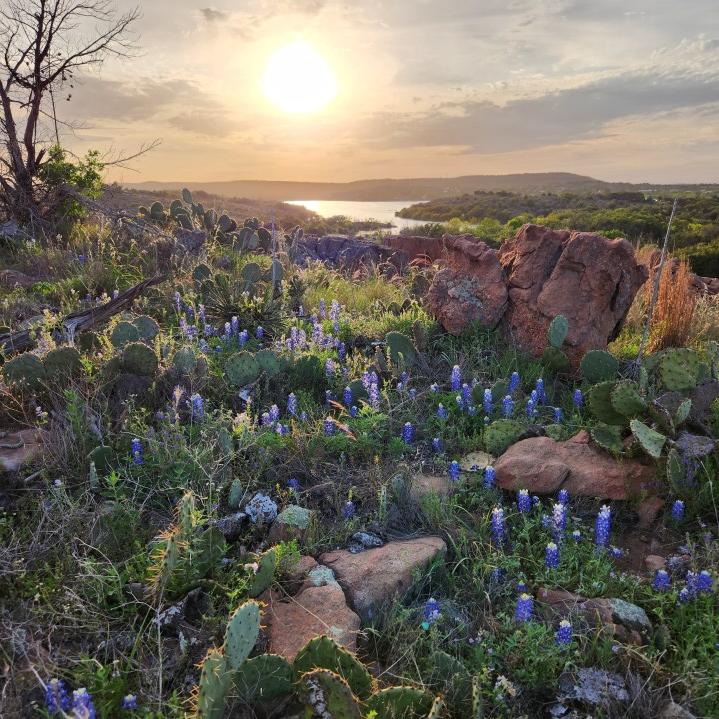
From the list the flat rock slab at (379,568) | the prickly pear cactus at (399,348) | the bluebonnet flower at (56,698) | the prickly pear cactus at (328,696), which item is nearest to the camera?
the prickly pear cactus at (328,696)

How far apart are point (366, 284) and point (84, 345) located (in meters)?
4.48

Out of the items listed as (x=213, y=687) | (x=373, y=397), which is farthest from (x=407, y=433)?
(x=213, y=687)

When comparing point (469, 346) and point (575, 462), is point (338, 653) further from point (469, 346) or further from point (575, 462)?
point (469, 346)

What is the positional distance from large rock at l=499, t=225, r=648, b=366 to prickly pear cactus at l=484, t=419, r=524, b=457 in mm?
1960

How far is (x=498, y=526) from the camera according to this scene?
312cm

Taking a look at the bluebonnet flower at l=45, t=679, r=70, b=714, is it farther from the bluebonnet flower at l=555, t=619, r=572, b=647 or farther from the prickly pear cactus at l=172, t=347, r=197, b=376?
the prickly pear cactus at l=172, t=347, r=197, b=376

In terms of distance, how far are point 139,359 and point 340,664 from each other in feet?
9.29

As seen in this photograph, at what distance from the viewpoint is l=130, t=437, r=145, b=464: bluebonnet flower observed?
3.62 m

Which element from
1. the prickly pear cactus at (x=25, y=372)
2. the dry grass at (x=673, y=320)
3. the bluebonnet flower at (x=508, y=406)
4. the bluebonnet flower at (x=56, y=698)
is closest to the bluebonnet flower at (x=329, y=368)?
the bluebonnet flower at (x=508, y=406)

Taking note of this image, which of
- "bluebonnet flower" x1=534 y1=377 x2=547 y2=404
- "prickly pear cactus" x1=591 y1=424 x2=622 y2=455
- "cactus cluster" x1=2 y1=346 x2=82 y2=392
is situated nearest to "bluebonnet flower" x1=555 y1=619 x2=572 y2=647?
"prickly pear cactus" x1=591 y1=424 x2=622 y2=455

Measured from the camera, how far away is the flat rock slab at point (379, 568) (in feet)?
9.25

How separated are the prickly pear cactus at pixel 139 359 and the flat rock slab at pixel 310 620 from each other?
2219 mm

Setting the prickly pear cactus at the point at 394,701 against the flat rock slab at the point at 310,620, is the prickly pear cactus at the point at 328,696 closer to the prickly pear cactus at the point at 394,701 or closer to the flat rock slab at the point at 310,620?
the prickly pear cactus at the point at 394,701

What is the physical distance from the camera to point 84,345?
5.13 metres
